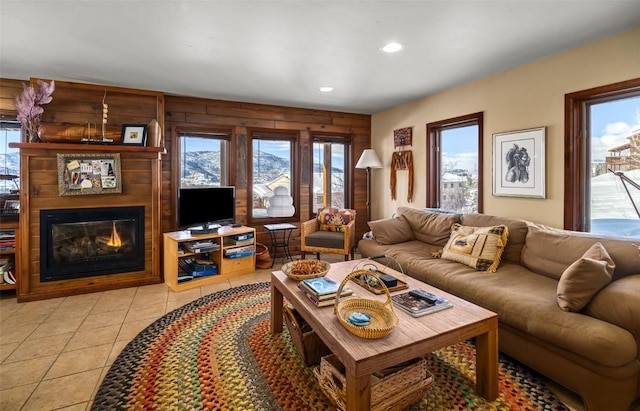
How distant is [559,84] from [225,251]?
3792 millimetres

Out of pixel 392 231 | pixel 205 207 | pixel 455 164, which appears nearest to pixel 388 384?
pixel 392 231

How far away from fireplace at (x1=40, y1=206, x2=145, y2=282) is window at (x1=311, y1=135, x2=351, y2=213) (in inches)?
98.0

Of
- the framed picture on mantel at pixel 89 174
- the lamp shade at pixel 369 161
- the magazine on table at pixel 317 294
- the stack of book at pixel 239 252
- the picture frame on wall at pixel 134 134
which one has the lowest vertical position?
the stack of book at pixel 239 252

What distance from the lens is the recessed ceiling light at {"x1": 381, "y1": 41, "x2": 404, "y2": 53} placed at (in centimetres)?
255

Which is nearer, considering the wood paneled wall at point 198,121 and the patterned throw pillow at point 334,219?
the wood paneled wall at point 198,121

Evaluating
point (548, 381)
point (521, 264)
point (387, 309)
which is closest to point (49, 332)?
point (387, 309)

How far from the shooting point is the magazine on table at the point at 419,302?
5.62 ft

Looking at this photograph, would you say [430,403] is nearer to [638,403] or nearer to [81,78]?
[638,403]

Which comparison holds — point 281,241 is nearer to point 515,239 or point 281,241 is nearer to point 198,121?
point 198,121

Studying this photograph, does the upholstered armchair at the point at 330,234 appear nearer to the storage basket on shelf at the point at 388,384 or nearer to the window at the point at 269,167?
the window at the point at 269,167

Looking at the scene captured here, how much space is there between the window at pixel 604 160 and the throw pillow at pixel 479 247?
2.31 ft

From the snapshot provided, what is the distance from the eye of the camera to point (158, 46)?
2574 millimetres

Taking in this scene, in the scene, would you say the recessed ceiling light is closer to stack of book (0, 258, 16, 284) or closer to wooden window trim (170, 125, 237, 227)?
wooden window trim (170, 125, 237, 227)

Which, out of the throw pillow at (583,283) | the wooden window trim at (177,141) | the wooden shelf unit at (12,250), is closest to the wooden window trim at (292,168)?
the wooden window trim at (177,141)
